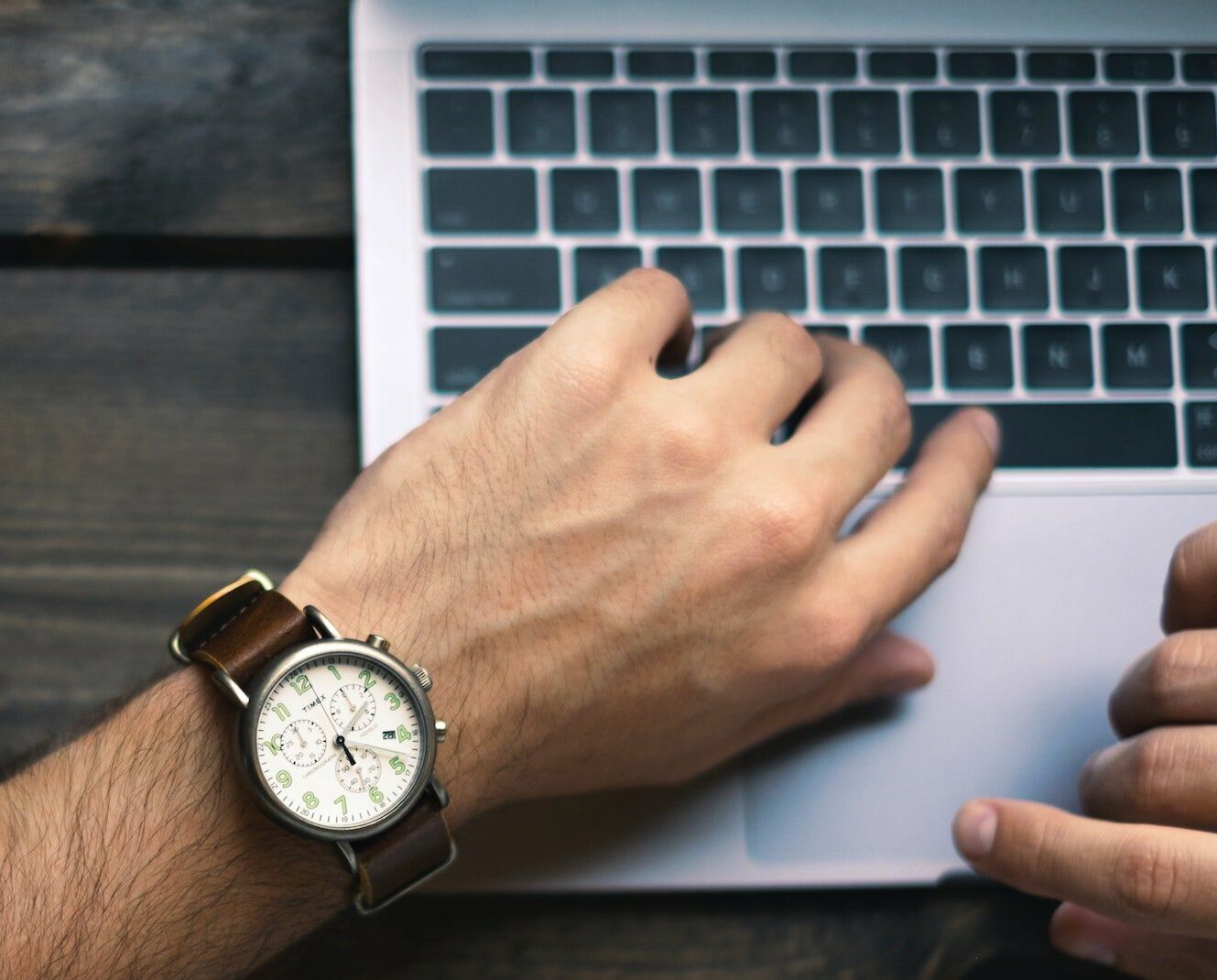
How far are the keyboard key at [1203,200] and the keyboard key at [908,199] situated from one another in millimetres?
175

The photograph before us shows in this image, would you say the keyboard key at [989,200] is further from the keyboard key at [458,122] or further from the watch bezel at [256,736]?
the watch bezel at [256,736]

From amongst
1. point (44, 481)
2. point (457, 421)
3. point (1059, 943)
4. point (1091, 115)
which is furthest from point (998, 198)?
point (44, 481)

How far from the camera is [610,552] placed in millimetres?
675

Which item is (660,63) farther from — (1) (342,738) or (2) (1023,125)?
(1) (342,738)

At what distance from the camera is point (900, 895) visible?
0.78 m

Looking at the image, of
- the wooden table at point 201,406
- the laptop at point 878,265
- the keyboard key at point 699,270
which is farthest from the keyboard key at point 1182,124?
the wooden table at point 201,406

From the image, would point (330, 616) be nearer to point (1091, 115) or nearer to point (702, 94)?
point (702, 94)

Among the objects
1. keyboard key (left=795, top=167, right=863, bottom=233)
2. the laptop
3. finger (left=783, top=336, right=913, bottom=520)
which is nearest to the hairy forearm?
the laptop

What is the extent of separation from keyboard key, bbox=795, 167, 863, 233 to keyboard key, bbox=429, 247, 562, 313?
176mm

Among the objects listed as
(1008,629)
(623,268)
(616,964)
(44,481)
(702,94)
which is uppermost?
(702,94)

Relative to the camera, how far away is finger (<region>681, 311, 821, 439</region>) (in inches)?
27.0

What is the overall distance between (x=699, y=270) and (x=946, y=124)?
20 cm

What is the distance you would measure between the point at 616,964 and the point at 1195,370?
567mm

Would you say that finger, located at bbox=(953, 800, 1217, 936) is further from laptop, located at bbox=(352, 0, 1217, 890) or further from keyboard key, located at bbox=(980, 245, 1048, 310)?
keyboard key, located at bbox=(980, 245, 1048, 310)
